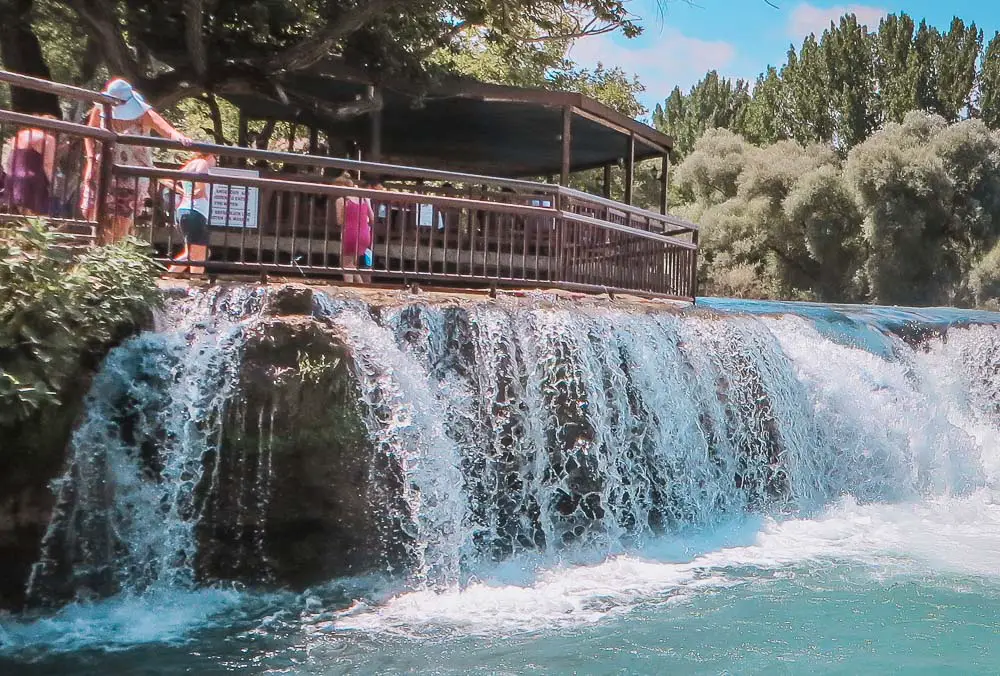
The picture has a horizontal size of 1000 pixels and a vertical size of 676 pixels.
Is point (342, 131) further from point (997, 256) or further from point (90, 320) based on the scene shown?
point (997, 256)

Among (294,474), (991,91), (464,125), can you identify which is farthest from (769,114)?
(294,474)

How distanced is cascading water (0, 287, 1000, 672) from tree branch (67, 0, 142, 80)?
5.83 meters

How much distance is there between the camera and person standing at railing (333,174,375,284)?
345 inches

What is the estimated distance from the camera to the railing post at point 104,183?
23.7 feet

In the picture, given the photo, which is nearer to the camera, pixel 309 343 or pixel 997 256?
pixel 309 343

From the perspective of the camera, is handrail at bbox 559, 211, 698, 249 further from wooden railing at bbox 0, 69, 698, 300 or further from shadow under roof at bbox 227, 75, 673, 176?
shadow under roof at bbox 227, 75, 673, 176

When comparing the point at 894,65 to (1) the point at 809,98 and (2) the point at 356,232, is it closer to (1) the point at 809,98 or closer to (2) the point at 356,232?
(1) the point at 809,98

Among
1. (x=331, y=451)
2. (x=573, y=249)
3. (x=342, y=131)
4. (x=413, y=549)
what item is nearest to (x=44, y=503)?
(x=331, y=451)

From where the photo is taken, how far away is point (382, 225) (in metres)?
11.1

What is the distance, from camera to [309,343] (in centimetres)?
698

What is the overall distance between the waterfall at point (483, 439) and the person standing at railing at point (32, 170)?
3.90ft

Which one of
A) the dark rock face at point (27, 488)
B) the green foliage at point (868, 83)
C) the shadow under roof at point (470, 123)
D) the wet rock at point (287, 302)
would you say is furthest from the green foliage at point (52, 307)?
the green foliage at point (868, 83)

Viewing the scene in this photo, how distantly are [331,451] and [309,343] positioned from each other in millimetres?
806

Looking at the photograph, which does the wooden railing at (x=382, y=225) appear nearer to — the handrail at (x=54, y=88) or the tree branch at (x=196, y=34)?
the handrail at (x=54, y=88)
